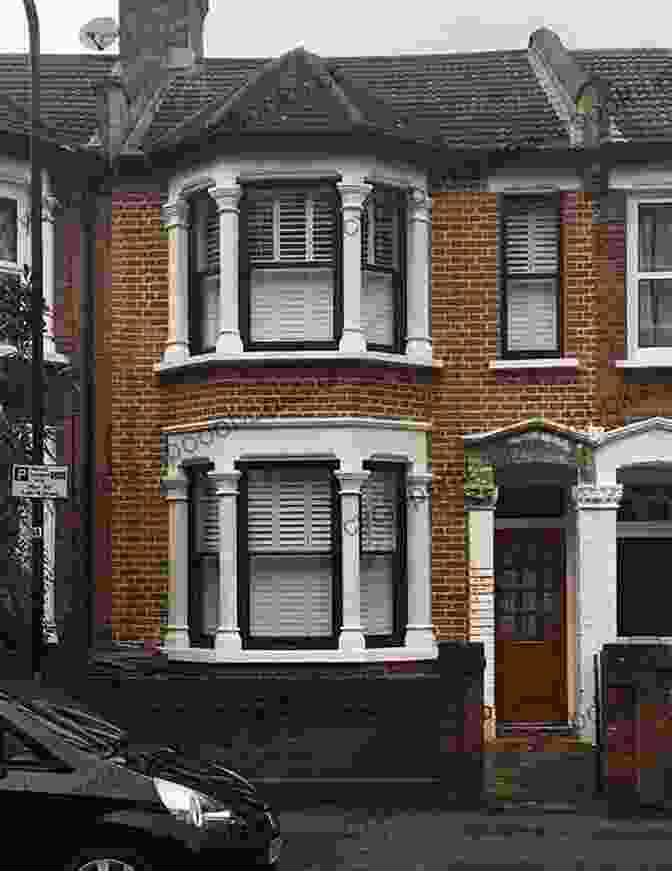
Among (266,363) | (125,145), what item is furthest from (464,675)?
(125,145)

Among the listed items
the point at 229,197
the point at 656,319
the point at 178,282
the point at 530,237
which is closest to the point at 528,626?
the point at 656,319

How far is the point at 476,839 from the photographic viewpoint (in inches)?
554

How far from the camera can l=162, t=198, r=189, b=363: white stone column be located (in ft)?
60.5

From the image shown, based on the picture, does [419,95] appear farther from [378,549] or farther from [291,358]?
[378,549]

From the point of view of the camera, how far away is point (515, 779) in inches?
667

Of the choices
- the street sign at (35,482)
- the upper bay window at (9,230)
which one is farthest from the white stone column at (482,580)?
Answer: the street sign at (35,482)

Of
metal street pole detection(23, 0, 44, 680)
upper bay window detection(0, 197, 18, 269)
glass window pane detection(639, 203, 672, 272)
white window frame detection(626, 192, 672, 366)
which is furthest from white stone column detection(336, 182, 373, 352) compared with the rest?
metal street pole detection(23, 0, 44, 680)

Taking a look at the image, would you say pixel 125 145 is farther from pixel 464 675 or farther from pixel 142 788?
pixel 142 788

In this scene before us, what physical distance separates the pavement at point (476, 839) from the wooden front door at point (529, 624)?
4018 millimetres

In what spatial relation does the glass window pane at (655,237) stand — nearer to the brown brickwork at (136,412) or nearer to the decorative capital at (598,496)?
the decorative capital at (598,496)

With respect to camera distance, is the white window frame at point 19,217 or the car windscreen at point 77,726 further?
the white window frame at point 19,217

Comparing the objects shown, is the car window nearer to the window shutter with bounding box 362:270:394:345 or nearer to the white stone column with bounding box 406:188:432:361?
the window shutter with bounding box 362:270:394:345

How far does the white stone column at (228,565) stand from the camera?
17.6 metres

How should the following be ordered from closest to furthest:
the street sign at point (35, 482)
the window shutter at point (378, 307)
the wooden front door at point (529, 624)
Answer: the street sign at point (35, 482), the window shutter at point (378, 307), the wooden front door at point (529, 624)
